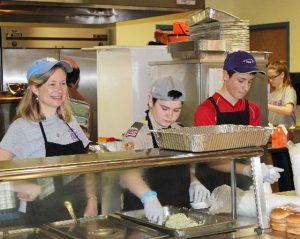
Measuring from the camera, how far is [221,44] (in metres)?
3.94

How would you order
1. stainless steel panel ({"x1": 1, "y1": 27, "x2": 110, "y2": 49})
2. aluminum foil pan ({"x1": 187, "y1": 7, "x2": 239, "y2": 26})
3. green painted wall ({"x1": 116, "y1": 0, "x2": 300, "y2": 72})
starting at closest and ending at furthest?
aluminum foil pan ({"x1": 187, "y1": 7, "x2": 239, "y2": 26}), stainless steel panel ({"x1": 1, "y1": 27, "x2": 110, "y2": 49}), green painted wall ({"x1": 116, "y1": 0, "x2": 300, "y2": 72})

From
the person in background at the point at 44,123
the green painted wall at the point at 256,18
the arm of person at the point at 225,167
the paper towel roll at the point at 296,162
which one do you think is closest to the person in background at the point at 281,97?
the green painted wall at the point at 256,18

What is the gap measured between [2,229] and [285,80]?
4.34 m

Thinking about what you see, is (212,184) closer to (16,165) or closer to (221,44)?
(16,165)

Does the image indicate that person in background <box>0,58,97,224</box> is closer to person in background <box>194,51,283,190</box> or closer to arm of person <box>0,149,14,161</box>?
arm of person <box>0,149,14,161</box>

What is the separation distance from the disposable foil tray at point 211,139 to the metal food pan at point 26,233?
0.51 metres

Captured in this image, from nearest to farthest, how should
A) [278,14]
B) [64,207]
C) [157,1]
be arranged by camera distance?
[64,207], [157,1], [278,14]

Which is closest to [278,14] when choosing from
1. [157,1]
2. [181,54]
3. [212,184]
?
[181,54]

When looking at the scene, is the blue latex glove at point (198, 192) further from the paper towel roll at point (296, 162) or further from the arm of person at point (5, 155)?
the arm of person at point (5, 155)

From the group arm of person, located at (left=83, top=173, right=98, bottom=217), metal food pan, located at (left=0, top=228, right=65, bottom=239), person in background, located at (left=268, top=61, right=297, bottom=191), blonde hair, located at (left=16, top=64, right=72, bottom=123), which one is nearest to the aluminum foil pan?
person in background, located at (left=268, top=61, right=297, bottom=191)

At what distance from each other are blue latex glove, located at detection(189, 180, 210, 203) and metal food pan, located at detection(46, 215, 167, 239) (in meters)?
0.26

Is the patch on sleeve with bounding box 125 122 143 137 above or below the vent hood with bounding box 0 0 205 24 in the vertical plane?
below

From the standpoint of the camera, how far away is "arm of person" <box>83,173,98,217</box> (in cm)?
192

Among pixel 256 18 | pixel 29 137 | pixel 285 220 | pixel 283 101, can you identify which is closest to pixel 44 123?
pixel 29 137
